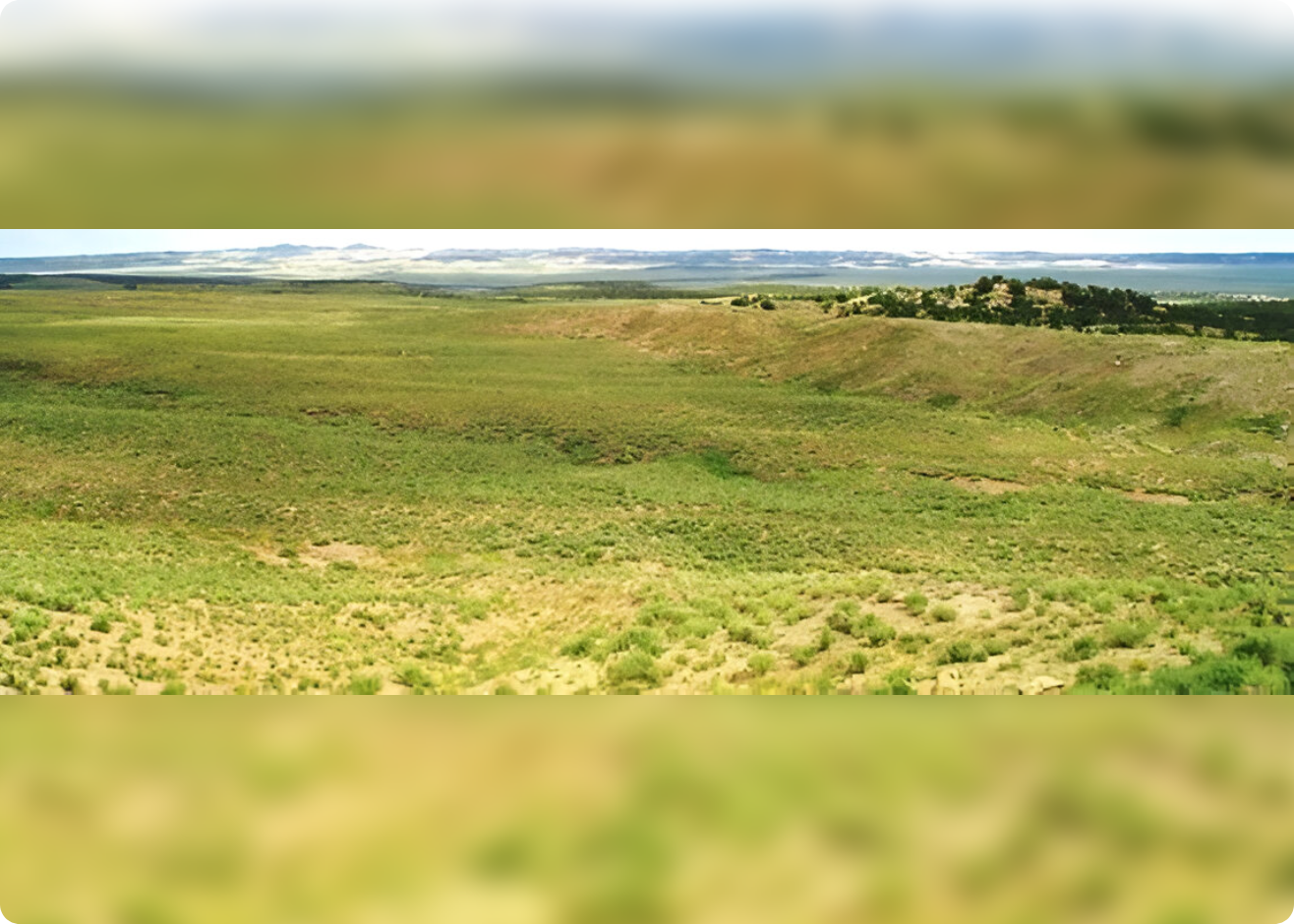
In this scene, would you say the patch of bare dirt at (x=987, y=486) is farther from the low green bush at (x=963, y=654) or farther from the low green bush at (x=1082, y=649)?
the low green bush at (x=963, y=654)

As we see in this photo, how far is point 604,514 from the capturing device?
4.04m

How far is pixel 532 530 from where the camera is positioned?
137 inches

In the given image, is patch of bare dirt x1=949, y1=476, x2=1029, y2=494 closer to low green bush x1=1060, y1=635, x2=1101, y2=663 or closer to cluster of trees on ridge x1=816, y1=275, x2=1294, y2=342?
low green bush x1=1060, y1=635, x2=1101, y2=663

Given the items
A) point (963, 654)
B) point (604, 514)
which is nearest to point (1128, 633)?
point (963, 654)

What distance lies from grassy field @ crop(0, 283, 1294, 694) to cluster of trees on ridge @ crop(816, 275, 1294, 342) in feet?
7.42

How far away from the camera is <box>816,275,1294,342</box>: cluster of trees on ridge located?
11.7m

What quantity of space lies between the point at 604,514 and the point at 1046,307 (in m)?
10.7

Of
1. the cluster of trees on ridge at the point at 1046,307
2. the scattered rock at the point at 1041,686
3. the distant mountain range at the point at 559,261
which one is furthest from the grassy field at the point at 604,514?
the cluster of trees on ridge at the point at 1046,307

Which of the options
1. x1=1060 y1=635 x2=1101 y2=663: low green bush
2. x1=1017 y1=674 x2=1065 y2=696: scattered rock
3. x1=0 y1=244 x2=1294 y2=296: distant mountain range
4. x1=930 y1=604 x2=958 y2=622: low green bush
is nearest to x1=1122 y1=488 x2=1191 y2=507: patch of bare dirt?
x1=0 y1=244 x2=1294 y2=296: distant mountain range

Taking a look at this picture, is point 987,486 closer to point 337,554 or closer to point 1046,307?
point 337,554

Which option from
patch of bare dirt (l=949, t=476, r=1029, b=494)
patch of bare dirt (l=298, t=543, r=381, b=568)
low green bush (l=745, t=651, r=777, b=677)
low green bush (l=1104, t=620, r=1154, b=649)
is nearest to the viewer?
low green bush (l=745, t=651, r=777, b=677)
